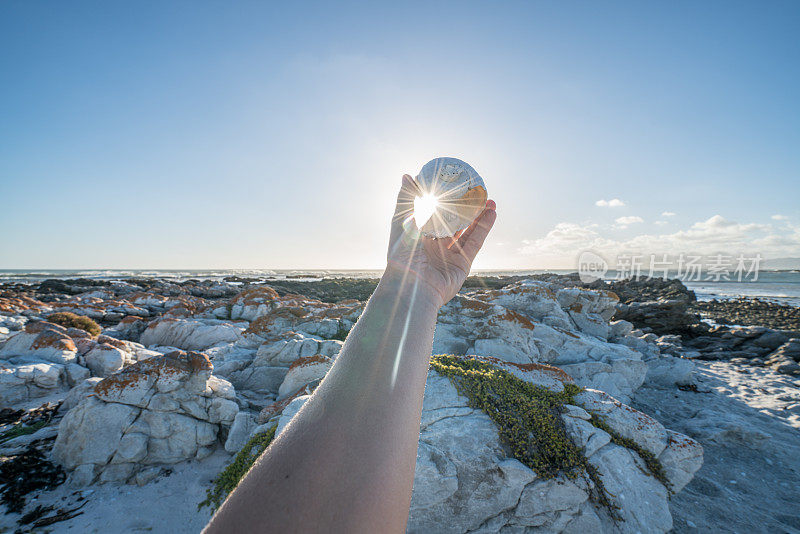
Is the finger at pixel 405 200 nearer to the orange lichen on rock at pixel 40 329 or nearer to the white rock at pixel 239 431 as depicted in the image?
the white rock at pixel 239 431

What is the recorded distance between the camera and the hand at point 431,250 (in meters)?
1.66

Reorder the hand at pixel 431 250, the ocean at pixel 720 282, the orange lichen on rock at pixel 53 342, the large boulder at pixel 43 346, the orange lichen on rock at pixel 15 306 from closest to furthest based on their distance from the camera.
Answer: the hand at pixel 431 250
the large boulder at pixel 43 346
the orange lichen on rock at pixel 53 342
the orange lichen on rock at pixel 15 306
the ocean at pixel 720 282

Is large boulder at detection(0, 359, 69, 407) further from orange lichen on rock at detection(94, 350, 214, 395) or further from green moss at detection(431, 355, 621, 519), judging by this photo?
green moss at detection(431, 355, 621, 519)

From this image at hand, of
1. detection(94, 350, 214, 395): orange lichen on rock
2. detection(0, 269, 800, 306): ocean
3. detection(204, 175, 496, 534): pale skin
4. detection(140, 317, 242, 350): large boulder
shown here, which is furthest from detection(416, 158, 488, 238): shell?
detection(0, 269, 800, 306): ocean

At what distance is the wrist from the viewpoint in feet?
4.81

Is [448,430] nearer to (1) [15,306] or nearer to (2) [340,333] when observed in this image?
(2) [340,333]

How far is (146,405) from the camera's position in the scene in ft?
15.1

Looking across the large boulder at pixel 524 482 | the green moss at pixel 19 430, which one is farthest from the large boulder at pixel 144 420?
the large boulder at pixel 524 482

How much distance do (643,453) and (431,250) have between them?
3933mm

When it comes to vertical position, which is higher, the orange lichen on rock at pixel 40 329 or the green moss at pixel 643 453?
the orange lichen on rock at pixel 40 329

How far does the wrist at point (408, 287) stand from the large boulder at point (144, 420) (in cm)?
491

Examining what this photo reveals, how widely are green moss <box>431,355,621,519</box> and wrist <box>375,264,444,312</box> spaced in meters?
2.69

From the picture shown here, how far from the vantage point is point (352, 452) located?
0.89m

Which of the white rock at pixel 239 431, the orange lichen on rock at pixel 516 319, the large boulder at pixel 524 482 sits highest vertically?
the orange lichen on rock at pixel 516 319
